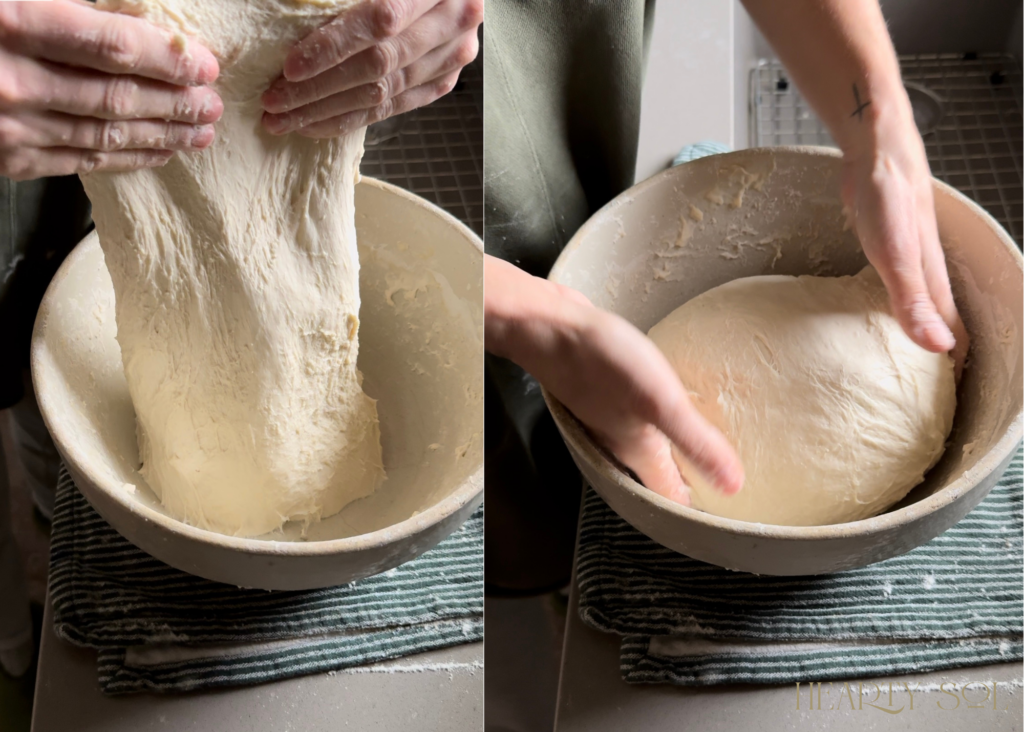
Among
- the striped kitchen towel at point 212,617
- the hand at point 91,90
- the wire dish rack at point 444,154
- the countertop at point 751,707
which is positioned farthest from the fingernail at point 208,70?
the countertop at point 751,707

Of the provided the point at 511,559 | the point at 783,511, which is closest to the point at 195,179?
the point at 511,559

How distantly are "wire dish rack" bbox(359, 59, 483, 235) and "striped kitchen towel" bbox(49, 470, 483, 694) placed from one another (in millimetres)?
215

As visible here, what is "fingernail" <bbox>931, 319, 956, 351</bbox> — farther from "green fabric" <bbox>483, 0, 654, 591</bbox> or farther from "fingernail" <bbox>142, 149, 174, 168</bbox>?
"fingernail" <bbox>142, 149, 174, 168</bbox>

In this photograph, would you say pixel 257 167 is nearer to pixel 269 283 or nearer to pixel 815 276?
pixel 269 283

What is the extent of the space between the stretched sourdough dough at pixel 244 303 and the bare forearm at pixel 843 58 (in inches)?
9.9

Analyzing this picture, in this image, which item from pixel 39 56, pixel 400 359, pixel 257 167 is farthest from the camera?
pixel 400 359

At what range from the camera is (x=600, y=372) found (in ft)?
1.16

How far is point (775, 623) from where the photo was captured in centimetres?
40

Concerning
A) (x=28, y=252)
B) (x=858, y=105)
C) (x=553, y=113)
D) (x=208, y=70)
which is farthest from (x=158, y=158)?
(x=858, y=105)

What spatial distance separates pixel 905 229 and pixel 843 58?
104 mm

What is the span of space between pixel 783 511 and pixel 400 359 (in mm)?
265

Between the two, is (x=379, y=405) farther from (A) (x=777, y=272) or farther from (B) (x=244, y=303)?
(A) (x=777, y=272)

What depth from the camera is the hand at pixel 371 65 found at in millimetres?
284

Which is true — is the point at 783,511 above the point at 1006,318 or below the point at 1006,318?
below
